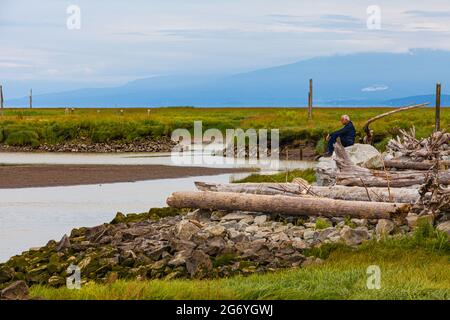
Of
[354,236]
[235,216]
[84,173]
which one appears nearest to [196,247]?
[354,236]

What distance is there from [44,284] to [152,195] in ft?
59.0

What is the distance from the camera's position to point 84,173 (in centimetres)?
4259

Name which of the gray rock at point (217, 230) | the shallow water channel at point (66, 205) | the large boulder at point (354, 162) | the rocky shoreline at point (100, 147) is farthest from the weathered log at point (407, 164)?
the rocky shoreline at point (100, 147)

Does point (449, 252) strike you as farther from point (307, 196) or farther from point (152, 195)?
point (152, 195)

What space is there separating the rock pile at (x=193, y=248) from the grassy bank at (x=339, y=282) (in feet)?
2.69

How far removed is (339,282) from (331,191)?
7.33 m

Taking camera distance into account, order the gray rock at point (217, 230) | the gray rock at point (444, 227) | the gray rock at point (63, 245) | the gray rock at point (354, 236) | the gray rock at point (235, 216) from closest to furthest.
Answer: the gray rock at point (444, 227) → the gray rock at point (354, 236) → the gray rock at point (217, 230) → the gray rock at point (63, 245) → the gray rock at point (235, 216)

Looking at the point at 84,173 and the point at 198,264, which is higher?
the point at 198,264

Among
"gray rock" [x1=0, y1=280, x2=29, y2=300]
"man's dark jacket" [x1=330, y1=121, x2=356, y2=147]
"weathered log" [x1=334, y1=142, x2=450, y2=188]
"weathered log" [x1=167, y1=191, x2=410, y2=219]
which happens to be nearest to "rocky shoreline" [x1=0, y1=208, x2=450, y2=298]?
"weathered log" [x1=167, y1=191, x2=410, y2=219]

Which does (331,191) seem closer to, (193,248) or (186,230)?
(186,230)

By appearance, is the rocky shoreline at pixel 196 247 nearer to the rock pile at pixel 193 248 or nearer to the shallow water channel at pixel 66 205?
the rock pile at pixel 193 248

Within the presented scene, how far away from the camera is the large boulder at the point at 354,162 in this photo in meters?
21.7

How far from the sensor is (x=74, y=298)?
1075 cm

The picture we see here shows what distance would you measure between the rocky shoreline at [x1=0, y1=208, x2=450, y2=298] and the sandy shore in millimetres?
19382
